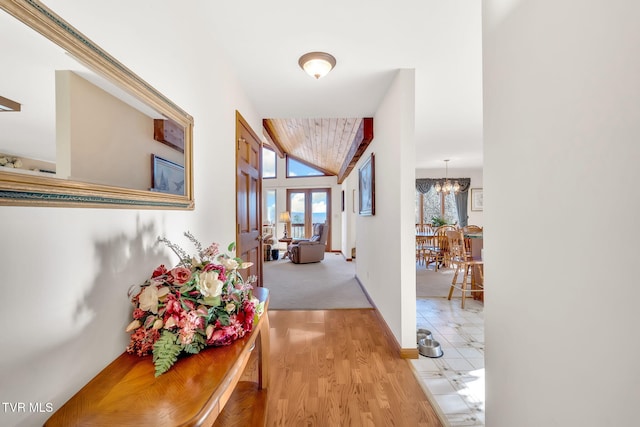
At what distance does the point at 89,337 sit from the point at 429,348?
234cm

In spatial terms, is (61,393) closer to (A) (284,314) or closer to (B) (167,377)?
(B) (167,377)

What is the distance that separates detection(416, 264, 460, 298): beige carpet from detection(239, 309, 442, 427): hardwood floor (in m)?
1.62

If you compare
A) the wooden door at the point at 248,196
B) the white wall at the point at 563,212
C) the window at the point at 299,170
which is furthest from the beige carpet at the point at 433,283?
the window at the point at 299,170

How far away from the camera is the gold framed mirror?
590mm

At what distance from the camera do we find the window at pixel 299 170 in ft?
28.9

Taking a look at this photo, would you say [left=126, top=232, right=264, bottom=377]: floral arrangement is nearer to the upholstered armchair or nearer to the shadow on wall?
the shadow on wall

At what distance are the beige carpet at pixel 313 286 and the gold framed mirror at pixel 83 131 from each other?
274cm

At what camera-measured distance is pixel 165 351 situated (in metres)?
0.79

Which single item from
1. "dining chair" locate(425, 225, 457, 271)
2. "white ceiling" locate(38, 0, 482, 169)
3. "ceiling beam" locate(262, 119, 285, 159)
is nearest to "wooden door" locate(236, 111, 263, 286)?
"white ceiling" locate(38, 0, 482, 169)

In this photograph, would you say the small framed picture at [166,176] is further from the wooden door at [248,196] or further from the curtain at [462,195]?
the curtain at [462,195]

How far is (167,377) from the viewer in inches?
29.4

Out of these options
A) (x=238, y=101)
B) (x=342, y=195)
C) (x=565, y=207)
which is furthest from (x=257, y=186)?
(x=342, y=195)

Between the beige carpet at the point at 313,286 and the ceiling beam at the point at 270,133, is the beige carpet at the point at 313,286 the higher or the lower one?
the lower one

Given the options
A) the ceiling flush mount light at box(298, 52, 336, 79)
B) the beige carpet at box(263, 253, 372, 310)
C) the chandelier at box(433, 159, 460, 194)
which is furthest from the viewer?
the chandelier at box(433, 159, 460, 194)
